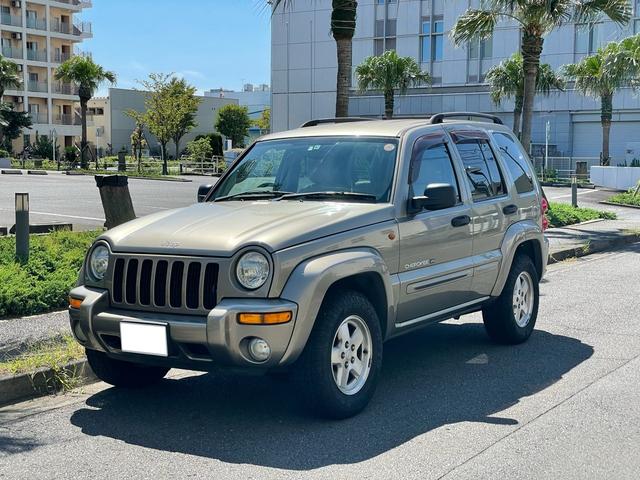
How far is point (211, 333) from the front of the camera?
4863 millimetres

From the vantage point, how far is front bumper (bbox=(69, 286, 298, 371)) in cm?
486

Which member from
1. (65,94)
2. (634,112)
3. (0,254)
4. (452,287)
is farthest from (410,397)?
(65,94)

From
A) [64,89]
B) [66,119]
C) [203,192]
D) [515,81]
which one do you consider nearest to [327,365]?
[203,192]

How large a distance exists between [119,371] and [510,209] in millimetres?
3555

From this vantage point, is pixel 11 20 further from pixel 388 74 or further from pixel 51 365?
pixel 51 365

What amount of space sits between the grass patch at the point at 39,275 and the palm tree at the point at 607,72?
27.4 meters

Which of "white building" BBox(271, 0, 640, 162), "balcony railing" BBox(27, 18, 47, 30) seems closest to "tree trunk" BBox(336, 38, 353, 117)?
"white building" BBox(271, 0, 640, 162)

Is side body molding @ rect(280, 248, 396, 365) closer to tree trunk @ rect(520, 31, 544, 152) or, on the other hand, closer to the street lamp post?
the street lamp post

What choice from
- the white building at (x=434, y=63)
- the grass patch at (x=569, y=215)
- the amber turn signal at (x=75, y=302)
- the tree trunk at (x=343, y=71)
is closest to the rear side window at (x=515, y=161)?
the amber turn signal at (x=75, y=302)

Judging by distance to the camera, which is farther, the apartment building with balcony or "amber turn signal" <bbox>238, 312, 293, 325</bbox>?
the apartment building with balcony

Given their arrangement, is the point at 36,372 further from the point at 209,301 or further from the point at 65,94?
the point at 65,94

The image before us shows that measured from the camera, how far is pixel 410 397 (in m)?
5.95

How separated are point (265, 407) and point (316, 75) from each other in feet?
179

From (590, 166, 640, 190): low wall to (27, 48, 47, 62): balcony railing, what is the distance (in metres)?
53.5
